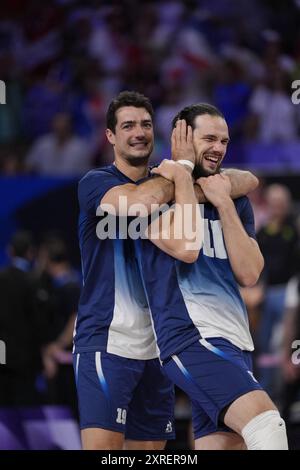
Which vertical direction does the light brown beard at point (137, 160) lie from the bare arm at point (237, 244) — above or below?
above

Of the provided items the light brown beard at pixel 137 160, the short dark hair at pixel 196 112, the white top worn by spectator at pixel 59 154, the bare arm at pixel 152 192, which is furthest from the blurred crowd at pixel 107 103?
the short dark hair at pixel 196 112

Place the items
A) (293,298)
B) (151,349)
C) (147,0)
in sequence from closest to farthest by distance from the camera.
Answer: (151,349), (293,298), (147,0)

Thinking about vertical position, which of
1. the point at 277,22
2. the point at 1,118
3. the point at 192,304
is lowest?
the point at 192,304

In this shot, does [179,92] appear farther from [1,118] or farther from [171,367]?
[171,367]

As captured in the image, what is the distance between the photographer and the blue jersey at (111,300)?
5613 millimetres

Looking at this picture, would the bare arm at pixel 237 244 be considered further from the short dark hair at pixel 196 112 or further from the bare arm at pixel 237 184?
the short dark hair at pixel 196 112

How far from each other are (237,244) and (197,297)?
352 millimetres

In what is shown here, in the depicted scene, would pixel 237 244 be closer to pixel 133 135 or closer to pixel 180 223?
pixel 180 223

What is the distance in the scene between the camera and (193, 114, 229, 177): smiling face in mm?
5305

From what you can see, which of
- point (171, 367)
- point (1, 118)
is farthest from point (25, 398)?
point (171, 367)

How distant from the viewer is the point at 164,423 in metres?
5.91

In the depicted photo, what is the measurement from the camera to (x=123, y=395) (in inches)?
220

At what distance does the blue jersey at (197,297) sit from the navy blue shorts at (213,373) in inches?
2.1
